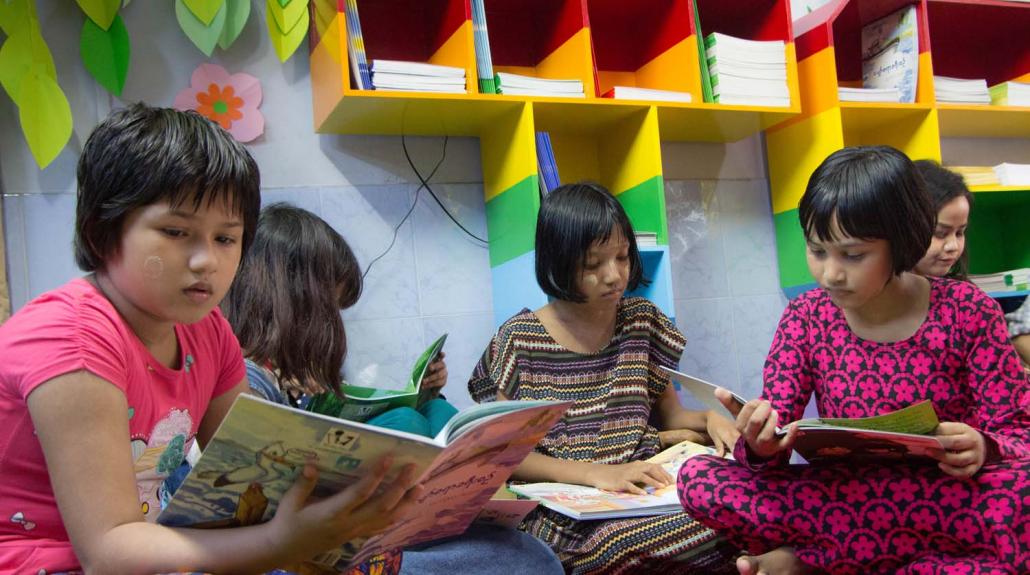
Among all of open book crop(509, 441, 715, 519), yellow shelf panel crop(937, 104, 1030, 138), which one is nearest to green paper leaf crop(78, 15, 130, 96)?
open book crop(509, 441, 715, 519)

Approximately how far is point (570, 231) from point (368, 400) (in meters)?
0.65

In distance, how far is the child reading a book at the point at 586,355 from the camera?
1.80 meters

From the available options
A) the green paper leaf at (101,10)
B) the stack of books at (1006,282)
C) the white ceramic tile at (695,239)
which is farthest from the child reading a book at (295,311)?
the stack of books at (1006,282)

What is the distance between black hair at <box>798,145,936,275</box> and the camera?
1.39m

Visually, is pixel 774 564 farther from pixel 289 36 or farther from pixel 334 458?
pixel 289 36

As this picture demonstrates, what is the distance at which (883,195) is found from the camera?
139 centimetres

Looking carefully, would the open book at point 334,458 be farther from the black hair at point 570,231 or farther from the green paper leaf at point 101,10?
the green paper leaf at point 101,10

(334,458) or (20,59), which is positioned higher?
(20,59)

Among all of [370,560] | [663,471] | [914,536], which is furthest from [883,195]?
[370,560]

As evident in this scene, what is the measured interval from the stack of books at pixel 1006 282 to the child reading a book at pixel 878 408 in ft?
3.83

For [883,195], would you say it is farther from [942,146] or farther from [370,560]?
[942,146]

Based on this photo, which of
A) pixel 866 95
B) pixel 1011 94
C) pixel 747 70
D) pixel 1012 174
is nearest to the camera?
pixel 747 70

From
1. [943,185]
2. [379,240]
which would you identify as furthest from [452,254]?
[943,185]

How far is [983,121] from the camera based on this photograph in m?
2.68
